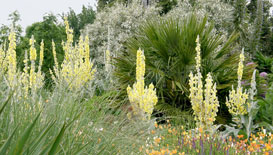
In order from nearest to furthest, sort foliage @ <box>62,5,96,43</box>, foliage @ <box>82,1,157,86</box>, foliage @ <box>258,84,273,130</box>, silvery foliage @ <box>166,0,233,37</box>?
foliage @ <box>258,84,273,130</box>, foliage @ <box>82,1,157,86</box>, silvery foliage @ <box>166,0,233,37</box>, foliage @ <box>62,5,96,43</box>

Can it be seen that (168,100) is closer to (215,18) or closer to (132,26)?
(132,26)

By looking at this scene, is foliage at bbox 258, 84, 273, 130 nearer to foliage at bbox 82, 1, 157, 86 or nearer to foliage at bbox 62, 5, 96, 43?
foliage at bbox 82, 1, 157, 86

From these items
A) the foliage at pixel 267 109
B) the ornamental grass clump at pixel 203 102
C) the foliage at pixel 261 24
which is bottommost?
the foliage at pixel 267 109

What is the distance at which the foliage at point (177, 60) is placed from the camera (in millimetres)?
6227

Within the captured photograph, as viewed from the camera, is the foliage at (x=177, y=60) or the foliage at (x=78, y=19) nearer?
the foliage at (x=177, y=60)

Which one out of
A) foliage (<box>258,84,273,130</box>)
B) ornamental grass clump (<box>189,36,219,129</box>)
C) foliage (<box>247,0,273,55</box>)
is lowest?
foliage (<box>258,84,273,130</box>)

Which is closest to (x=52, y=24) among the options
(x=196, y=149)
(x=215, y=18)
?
(x=215, y=18)

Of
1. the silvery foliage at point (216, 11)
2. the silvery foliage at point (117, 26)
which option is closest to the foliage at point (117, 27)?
the silvery foliage at point (117, 26)

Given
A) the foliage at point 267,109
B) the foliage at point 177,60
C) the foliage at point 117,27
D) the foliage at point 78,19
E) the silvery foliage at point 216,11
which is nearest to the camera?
the foliage at point 267,109

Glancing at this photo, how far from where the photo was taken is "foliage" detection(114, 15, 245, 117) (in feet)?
20.4

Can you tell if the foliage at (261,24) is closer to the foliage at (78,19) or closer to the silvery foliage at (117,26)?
the silvery foliage at (117,26)

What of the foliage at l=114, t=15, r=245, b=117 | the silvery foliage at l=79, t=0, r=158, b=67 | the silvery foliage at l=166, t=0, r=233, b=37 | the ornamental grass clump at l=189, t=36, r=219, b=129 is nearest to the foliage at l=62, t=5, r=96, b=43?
the silvery foliage at l=79, t=0, r=158, b=67

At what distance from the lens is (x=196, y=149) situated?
3242 millimetres

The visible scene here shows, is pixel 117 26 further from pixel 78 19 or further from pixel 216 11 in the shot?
pixel 78 19
